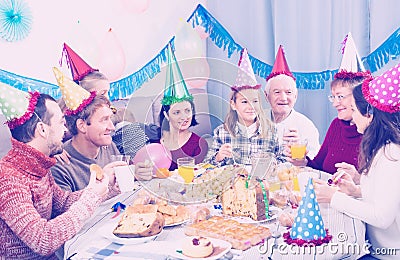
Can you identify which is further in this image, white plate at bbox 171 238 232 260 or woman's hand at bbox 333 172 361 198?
woman's hand at bbox 333 172 361 198

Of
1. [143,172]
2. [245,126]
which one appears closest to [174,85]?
[143,172]

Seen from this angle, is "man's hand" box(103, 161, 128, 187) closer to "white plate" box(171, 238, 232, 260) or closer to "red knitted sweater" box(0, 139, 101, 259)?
"red knitted sweater" box(0, 139, 101, 259)

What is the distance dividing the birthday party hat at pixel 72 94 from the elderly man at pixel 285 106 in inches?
46.6

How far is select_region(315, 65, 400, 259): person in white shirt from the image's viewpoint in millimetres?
1509

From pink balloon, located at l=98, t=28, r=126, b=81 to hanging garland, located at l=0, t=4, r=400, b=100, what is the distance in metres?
0.17

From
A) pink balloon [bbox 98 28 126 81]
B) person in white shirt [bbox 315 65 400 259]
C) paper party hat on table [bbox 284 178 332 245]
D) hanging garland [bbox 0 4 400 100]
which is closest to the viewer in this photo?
paper party hat on table [bbox 284 178 332 245]

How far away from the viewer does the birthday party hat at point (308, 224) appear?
1.38m

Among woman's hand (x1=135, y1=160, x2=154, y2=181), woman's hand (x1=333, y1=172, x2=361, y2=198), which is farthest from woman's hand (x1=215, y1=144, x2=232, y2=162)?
woman's hand (x1=333, y1=172, x2=361, y2=198)

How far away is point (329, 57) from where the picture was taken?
3.22m

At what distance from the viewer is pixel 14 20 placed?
2.86m

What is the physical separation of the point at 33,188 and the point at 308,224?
0.89 m

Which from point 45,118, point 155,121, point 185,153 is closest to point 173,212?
point 45,118

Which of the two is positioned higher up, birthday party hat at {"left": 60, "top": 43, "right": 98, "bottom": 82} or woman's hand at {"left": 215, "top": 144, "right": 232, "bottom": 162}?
birthday party hat at {"left": 60, "top": 43, "right": 98, "bottom": 82}

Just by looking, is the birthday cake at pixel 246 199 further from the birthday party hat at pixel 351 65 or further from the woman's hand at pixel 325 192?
the birthday party hat at pixel 351 65
